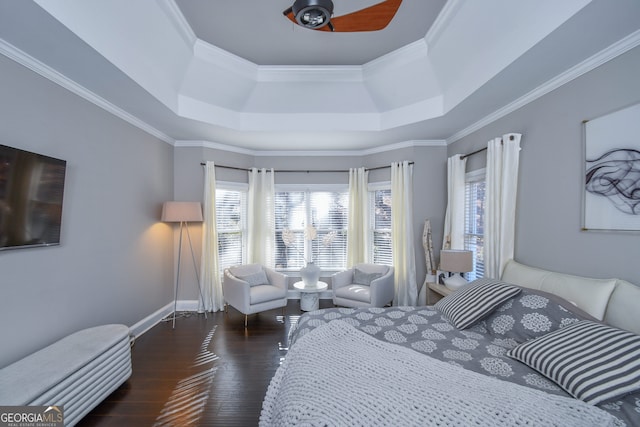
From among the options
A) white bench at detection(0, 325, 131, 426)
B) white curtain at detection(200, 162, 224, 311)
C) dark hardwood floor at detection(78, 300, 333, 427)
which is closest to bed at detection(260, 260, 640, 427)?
dark hardwood floor at detection(78, 300, 333, 427)

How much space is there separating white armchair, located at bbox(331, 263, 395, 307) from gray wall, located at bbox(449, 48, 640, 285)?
1650 mm

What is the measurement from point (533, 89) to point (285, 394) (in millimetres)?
3219

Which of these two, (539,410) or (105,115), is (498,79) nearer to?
(539,410)

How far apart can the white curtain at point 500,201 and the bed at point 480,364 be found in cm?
58

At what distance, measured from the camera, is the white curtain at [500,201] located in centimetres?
267

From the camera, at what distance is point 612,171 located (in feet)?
6.15

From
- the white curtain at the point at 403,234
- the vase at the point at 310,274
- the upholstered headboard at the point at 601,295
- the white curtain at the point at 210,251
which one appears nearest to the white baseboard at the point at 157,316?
the white curtain at the point at 210,251

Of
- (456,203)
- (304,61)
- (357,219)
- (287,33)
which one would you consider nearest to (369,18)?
(287,33)

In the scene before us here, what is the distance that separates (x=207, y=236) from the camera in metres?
4.12

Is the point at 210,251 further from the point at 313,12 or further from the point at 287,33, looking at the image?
the point at 313,12

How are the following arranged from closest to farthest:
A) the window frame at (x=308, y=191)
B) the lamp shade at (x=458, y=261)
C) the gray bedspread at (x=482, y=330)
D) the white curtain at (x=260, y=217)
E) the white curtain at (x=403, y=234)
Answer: the gray bedspread at (x=482, y=330) < the lamp shade at (x=458, y=261) < the white curtain at (x=403, y=234) < the white curtain at (x=260, y=217) < the window frame at (x=308, y=191)

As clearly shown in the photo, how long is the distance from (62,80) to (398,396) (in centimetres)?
343

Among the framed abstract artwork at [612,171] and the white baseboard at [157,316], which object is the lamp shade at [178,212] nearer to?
the white baseboard at [157,316]

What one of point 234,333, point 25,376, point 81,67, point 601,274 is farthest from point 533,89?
point 25,376
